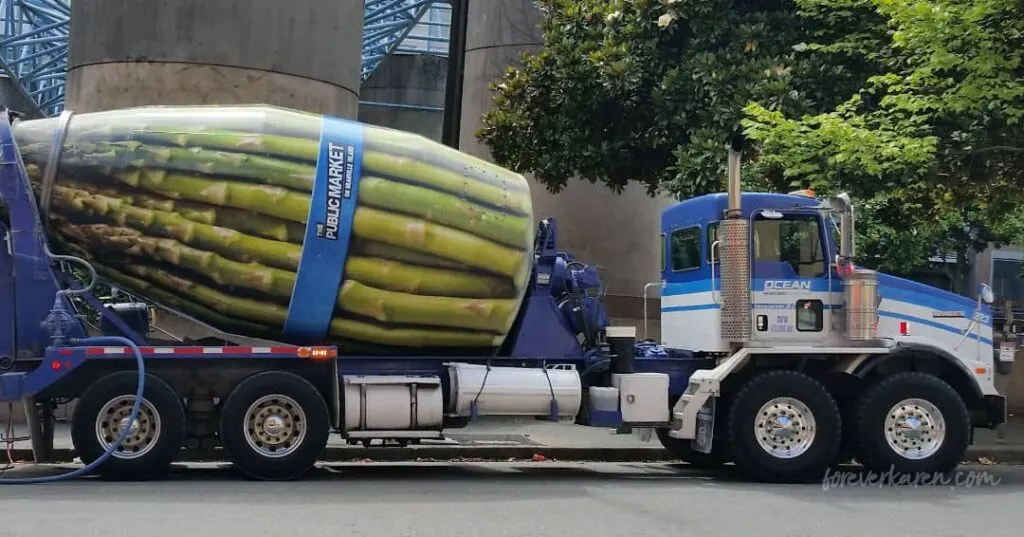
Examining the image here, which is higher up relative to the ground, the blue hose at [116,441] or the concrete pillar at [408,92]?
the concrete pillar at [408,92]

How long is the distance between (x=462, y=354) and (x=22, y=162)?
14.4 ft

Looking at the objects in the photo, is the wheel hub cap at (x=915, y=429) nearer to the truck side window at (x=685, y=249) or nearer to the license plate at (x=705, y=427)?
the license plate at (x=705, y=427)

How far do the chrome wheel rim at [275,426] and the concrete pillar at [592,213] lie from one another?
11.8 m

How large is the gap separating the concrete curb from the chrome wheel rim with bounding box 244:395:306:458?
2386mm

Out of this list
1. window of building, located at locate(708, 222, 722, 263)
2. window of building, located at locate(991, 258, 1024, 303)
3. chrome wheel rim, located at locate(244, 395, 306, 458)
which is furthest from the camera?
window of building, located at locate(991, 258, 1024, 303)

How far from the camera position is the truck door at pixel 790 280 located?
11648mm

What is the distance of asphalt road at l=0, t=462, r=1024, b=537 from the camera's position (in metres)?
7.91

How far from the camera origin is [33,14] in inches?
1610

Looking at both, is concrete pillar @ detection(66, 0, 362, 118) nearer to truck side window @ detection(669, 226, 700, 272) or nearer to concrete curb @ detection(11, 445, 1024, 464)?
concrete curb @ detection(11, 445, 1024, 464)

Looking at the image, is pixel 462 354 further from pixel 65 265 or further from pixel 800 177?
pixel 800 177

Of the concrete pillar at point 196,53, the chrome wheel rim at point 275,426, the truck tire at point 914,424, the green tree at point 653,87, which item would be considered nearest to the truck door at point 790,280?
the truck tire at point 914,424

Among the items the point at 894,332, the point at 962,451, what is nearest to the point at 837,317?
the point at 894,332

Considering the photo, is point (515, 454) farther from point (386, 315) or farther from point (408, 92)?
point (408, 92)

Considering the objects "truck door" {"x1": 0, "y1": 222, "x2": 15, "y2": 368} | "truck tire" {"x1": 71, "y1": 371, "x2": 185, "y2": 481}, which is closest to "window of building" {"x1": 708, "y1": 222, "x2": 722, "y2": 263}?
"truck tire" {"x1": 71, "y1": 371, "x2": 185, "y2": 481}
